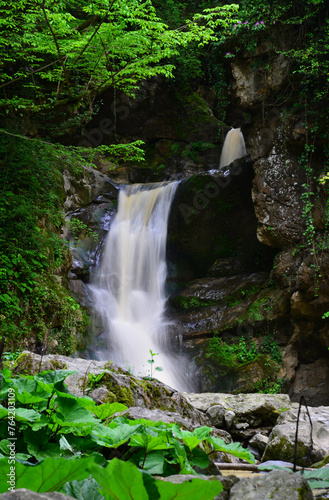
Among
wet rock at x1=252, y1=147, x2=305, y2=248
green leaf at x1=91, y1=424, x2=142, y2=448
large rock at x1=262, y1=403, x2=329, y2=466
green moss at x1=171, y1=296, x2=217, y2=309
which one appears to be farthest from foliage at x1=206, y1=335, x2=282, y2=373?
green leaf at x1=91, y1=424, x2=142, y2=448

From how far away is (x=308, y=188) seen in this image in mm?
8891

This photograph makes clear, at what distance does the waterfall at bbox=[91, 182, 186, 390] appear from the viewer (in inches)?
333

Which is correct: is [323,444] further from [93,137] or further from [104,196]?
[93,137]

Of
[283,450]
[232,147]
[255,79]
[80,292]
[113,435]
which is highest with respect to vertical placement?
[255,79]

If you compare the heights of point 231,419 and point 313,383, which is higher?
point 231,419

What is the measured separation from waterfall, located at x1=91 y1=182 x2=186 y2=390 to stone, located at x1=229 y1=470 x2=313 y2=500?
7.19m

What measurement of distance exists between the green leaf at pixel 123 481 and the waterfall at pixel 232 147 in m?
14.1

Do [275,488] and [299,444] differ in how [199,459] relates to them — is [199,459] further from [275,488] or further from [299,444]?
[299,444]

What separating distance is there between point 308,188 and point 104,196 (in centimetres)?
662

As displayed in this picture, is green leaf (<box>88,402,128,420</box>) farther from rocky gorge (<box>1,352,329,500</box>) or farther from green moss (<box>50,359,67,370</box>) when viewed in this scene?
green moss (<box>50,359,67,370</box>)

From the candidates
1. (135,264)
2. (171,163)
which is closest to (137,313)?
(135,264)

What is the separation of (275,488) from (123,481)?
17.0 inches

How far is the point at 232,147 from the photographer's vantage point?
47.2ft

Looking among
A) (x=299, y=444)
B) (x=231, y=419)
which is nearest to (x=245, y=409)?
(x=231, y=419)
